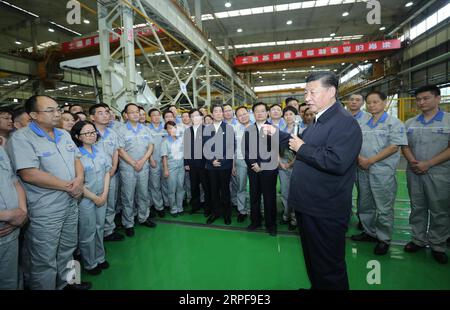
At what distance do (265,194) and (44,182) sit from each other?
2437 millimetres

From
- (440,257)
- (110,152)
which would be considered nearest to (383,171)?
(440,257)

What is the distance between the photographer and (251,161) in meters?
3.17

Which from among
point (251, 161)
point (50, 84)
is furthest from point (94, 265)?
point (50, 84)

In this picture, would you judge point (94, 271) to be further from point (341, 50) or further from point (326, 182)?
point (341, 50)

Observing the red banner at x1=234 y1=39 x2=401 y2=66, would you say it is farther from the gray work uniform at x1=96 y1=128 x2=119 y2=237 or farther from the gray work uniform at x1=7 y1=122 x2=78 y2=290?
the gray work uniform at x1=7 y1=122 x2=78 y2=290

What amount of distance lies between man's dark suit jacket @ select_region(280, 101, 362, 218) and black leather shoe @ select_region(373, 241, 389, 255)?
1.52m

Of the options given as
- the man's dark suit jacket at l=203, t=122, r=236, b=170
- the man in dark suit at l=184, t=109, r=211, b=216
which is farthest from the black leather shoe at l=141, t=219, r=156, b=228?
the man's dark suit jacket at l=203, t=122, r=236, b=170

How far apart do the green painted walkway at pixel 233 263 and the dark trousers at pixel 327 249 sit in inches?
27.1

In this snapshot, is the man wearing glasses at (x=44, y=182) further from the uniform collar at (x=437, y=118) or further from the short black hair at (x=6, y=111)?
the uniform collar at (x=437, y=118)

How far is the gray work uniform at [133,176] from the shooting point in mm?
3211

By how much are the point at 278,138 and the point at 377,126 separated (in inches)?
47.2

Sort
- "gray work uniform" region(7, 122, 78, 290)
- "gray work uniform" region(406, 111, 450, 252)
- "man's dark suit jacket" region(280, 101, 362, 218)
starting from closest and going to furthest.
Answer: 1. "man's dark suit jacket" region(280, 101, 362, 218)
2. "gray work uniform" region(7, 122, 78, 290)
3. "gray work uniform" region(406, 111, 450, 252)

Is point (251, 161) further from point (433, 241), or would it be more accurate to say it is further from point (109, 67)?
point (109, 67)

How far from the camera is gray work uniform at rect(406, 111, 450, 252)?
94.8 inches
